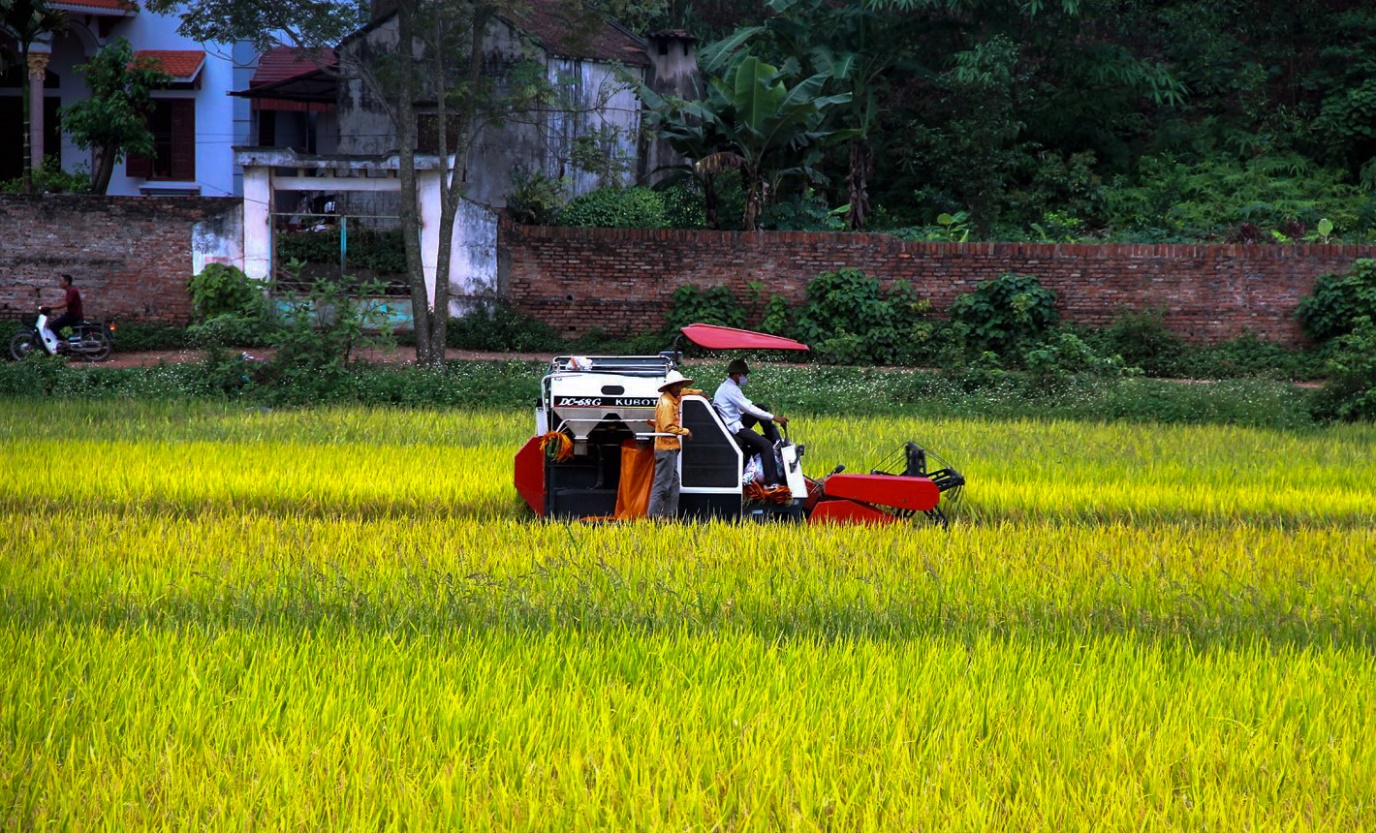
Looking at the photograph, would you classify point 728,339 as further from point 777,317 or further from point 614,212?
point 614,212

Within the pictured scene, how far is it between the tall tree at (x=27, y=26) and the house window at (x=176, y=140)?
399 centimetres

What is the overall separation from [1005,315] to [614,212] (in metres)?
6.50

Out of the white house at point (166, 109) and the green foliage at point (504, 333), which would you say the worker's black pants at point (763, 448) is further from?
the white house at point (166, 109)

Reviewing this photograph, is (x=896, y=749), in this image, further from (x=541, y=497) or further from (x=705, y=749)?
(x=541, y=497)

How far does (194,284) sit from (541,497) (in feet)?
45.1

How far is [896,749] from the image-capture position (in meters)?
5.13

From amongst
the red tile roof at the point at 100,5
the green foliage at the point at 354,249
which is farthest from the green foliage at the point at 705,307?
the red tile roof at the point at 100,5

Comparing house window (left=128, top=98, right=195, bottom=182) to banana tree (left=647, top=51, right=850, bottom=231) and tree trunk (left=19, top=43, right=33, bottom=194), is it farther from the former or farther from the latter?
banana tree (left=647, top=51, right=850, bottom=231)

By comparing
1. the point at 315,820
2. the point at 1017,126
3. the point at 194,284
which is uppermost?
the point at 1017,126

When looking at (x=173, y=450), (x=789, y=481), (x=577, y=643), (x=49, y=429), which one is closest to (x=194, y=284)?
(x=49, y=429)

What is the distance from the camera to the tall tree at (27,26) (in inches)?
957

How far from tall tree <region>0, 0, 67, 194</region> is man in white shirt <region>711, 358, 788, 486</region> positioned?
1708 cm

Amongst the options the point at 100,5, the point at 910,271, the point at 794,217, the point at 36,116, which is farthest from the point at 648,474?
the point at 100,5

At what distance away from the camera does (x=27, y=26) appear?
24.6 metres
